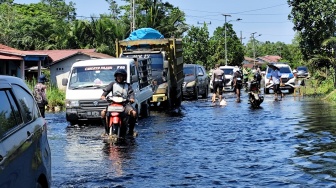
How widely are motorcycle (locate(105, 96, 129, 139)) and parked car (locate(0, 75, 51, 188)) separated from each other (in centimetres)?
597

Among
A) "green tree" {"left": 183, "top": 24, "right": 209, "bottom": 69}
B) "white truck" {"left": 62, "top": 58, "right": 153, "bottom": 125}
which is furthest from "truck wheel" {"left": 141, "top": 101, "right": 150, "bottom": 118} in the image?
"green tree" {"left": 183, "top": 24, "right": 209, "bottom": 69}

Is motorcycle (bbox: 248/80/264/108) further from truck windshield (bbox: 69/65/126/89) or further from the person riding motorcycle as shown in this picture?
the person riding motorcycle

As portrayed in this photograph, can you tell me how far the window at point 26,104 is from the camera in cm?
531

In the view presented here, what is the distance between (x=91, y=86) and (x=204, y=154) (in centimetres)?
618

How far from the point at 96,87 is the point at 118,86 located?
2924mm

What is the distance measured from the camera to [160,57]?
2145cm

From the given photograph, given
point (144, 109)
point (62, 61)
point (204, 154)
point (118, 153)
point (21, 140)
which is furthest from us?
point (62, 61)

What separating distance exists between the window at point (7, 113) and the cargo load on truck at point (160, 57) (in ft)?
50.4

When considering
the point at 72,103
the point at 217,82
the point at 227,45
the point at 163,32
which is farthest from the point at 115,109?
the point at 227,45

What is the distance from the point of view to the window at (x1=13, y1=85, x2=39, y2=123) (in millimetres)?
5314

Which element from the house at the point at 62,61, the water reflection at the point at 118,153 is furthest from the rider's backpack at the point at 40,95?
the house at the point at 62,61

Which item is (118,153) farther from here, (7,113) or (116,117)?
(7,113)

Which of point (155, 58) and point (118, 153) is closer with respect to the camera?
point (118, 153)

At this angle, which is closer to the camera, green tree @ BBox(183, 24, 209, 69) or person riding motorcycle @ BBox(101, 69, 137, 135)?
person riding motorcycle @ BBox(101, 69, 137, 135)
